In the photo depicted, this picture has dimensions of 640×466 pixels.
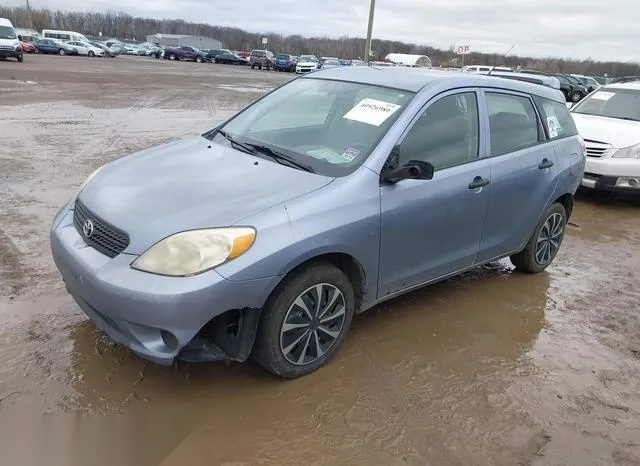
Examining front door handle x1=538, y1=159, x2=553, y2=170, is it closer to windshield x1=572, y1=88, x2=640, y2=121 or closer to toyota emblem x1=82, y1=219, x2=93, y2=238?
toyota emblem x1=82, y1=219, x2=93, y2=238

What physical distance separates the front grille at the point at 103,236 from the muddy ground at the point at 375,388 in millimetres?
753

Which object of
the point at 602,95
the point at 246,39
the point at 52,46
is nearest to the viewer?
the point at 602,95

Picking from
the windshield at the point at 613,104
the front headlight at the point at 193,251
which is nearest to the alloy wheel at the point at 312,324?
the front headlight at the point at 193,251

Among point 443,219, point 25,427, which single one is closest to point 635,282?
point 443,219

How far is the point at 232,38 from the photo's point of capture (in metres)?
126

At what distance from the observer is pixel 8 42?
3016 cm

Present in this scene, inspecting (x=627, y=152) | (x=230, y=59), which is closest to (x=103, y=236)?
(x=627, y=152)

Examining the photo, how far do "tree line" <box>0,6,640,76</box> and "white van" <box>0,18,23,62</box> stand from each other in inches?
1903

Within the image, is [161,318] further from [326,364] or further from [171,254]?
[326,364]

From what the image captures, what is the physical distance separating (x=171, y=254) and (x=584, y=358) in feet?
9.53

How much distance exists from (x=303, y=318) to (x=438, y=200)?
1278 millimetres

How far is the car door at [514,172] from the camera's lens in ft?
14.1

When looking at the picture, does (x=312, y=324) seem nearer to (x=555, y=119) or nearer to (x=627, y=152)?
(x=555, y=119)

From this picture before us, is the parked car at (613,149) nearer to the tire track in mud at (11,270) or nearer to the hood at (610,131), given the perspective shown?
the hood at (610,131)
